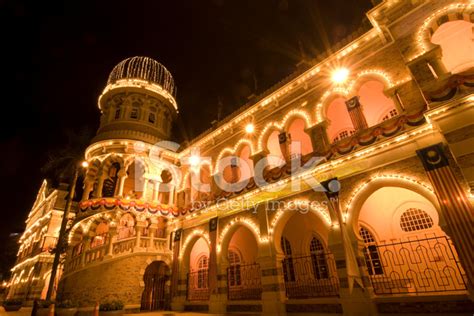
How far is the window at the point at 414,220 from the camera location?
12437 millimetres

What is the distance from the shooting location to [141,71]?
997 inches

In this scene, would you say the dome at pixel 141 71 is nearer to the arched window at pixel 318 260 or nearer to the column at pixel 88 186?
the column at pixel 88 186

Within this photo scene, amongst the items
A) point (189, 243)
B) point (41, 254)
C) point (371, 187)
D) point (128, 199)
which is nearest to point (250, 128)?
Result: point (371, 187)

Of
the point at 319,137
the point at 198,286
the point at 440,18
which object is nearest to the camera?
the point at 440,18

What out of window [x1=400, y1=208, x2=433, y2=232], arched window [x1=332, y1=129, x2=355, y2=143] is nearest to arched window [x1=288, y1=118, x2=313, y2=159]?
arched window [x1=332, y1=129, x2=355, y2=143]

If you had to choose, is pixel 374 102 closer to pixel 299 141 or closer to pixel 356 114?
pixel 356 114

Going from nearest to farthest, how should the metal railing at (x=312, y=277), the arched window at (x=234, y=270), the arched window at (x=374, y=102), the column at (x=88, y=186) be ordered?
the metal railing at (x=312, y=277) → the arched window at (x=374, y=102) → the arched window at (x=234, y=270) → the column at (x=88, y=186)

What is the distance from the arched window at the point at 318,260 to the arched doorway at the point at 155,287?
10.3 meters

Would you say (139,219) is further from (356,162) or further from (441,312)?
(441,312)

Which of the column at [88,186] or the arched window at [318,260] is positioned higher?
the column at [88,186]

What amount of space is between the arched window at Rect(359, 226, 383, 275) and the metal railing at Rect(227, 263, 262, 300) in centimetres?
580

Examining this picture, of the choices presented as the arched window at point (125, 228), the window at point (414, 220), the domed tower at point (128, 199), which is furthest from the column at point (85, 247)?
the window at point (414, 220)

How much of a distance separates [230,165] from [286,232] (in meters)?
5.77

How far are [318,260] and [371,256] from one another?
2.77 metres
